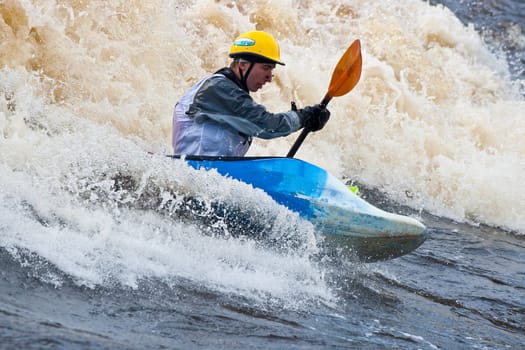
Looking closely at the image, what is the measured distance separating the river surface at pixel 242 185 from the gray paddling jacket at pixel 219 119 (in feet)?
1.10

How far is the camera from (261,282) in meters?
4.35

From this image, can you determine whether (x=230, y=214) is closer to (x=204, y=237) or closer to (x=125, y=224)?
(x=204, y=237)

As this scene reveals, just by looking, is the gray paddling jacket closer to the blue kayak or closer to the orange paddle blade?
the blue kayak

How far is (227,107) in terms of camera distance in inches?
202

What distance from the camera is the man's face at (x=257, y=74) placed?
5258 millimetres

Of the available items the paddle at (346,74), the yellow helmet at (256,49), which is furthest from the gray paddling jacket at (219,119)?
the paddle at (346,74)

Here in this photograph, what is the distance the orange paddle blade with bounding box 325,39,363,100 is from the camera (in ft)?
19.3

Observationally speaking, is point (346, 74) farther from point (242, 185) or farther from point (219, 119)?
point (242, 185)

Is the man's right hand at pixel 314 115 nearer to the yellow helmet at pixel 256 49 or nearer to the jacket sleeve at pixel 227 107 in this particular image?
the jacket sleeve at pixel 227 107

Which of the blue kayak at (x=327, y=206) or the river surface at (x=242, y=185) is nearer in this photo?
the river surface at (x=242, y=185)

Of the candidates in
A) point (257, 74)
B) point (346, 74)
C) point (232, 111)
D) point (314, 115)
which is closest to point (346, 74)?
point (346, 74)

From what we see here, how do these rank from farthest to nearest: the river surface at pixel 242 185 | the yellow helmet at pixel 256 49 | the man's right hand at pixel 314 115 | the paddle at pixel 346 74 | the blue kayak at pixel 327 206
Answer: the paddle at pixel 346 74 < the man's right hand at pixel 314 115 < the yellow helmet at pixel 256 49 < the blue kayak at pixel 327 206 < the river surface at pixel 242 185

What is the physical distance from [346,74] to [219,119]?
1.26 metres

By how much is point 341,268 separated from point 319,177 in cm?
63
